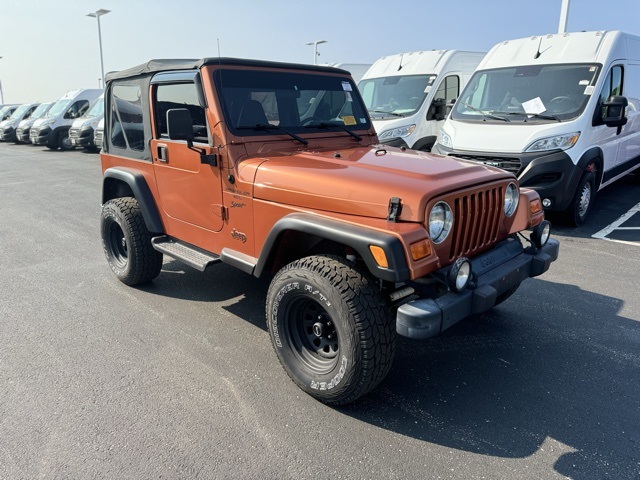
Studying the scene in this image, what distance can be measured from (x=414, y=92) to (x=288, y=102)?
627 cm

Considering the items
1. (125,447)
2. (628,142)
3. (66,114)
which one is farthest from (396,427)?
(66,114)

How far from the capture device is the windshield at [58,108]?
19.3 metres

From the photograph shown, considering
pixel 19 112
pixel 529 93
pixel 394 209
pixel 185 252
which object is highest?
pixel 19 112

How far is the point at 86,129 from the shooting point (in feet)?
56.6

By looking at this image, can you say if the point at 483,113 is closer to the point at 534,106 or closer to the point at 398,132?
the point at 534,106

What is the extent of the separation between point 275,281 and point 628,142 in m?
7.31

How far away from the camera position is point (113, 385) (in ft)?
10.2

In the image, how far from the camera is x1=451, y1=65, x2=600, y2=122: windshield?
6574mm

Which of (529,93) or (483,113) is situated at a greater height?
(529,93)

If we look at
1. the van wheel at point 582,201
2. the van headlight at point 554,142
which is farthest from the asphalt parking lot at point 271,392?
the van headlight at point 554,142

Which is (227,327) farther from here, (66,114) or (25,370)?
(66,114)

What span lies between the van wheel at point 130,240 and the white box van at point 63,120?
16.6m

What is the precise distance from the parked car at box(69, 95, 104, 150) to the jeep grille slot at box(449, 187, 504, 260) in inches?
674

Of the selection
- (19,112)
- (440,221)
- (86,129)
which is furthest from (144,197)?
(19,112)
